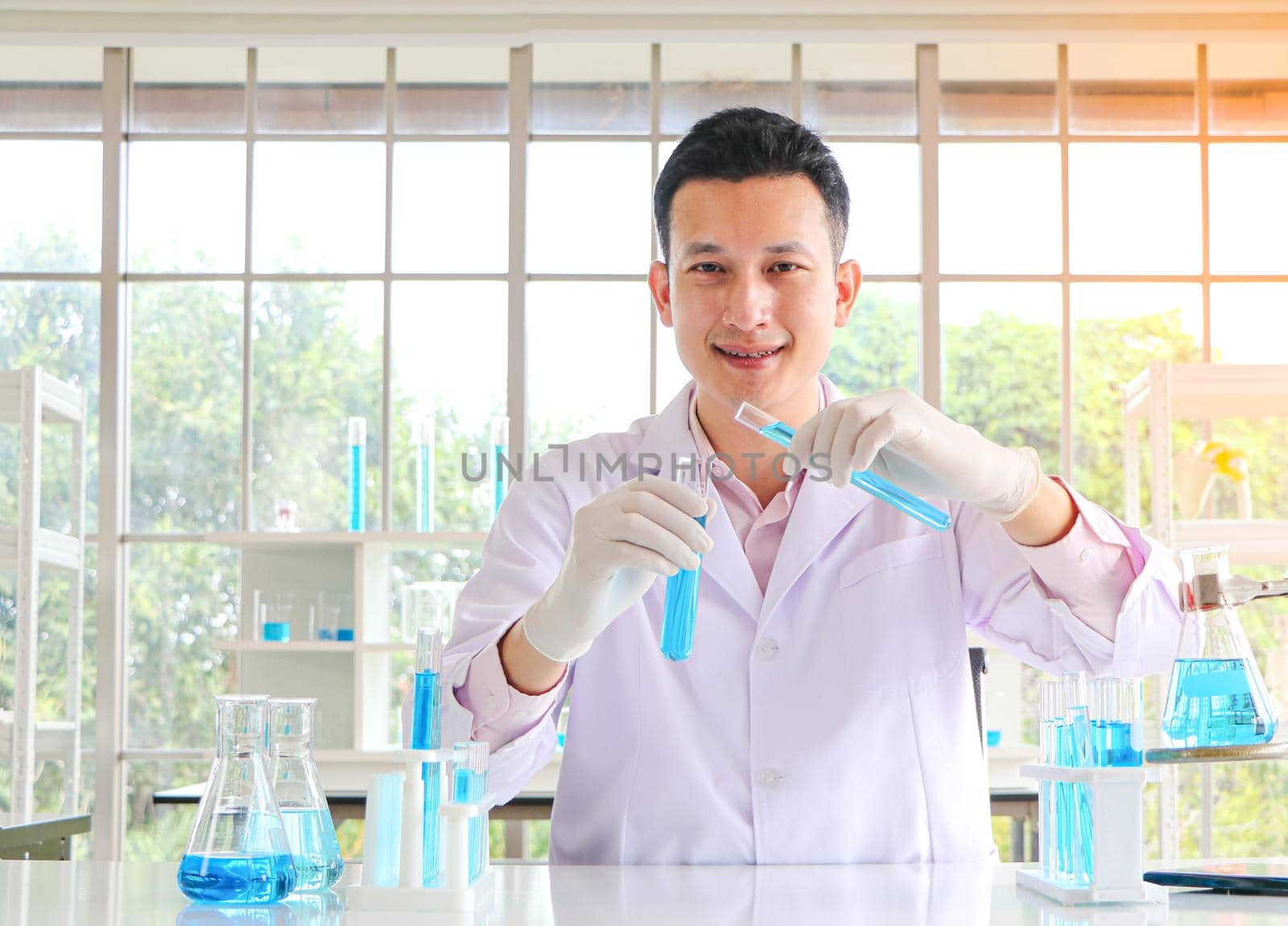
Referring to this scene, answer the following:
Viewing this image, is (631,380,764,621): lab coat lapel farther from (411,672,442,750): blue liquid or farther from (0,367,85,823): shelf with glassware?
(0,367,85,823): shelf with glassware

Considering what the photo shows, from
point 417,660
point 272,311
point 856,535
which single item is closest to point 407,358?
point 272,311

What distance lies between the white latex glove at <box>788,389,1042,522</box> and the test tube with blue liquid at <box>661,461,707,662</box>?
0.16 m

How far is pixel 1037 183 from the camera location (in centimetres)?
434

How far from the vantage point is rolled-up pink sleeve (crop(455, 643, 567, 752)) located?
138 cm

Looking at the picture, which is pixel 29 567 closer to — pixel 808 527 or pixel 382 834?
pixel 808 527

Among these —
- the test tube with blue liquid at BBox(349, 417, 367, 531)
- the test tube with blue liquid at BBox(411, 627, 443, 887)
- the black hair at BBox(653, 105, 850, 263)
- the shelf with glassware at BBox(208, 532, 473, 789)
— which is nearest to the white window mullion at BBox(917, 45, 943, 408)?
the shelf with glassware at BBox(208, 532, 473, 789)

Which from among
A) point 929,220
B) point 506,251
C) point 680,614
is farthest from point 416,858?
point 929,220

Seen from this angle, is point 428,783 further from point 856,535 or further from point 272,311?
point 272,311

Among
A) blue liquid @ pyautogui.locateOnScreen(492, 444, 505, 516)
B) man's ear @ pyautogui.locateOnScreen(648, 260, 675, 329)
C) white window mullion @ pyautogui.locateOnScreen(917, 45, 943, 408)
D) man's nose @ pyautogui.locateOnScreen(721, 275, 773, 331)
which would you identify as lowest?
blue liquid @ pyautogui.locateOnScreen(492, 444, 505, 516)

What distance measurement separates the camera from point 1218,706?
3.51ft

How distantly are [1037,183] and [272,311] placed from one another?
8.22ft

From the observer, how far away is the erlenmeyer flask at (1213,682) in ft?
3.48

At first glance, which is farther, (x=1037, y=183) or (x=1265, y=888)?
(x=1037, y=183)

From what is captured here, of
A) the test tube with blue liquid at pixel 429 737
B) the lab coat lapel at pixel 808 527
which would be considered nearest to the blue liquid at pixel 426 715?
the test tube with blue liquid at pixel 429 737
